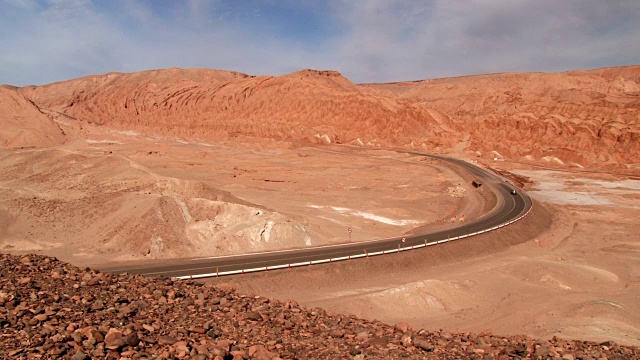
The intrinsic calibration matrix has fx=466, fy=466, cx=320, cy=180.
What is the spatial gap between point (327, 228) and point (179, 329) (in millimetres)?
29914

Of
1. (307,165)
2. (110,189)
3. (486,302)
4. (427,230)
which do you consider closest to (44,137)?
(307,165)

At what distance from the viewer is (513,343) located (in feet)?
44.0

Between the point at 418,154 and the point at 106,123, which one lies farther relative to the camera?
the point at 106,123

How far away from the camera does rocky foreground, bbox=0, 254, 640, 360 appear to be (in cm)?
948

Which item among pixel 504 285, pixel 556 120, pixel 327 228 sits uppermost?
pixel 556 120

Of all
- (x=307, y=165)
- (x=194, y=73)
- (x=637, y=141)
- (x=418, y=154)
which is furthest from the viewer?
(x=194, y=73)

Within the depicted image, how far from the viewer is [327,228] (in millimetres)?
40844

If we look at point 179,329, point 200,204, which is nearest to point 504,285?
point 200,204

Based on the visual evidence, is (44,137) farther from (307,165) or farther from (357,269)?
(357,269)

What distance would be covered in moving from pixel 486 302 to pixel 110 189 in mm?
33021

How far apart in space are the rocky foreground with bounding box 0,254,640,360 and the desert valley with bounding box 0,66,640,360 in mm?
69

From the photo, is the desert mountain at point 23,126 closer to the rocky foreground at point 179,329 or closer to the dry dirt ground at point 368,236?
the dry dirt ground at point 368,236

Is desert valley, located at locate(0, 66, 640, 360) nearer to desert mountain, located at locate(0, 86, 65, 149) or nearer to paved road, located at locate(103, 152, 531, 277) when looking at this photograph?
desert mountain, located at locate(0, 86, 65, 149)

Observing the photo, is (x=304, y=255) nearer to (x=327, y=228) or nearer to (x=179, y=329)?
(x=327, y=228)
